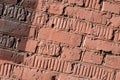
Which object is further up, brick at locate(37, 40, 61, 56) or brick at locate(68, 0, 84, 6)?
brick at locate(68, 0, 84, 6)

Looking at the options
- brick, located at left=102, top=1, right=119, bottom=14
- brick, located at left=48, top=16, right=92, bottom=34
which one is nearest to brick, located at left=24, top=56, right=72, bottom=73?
brick, located at left=48, top=16, right=92, bottom=34

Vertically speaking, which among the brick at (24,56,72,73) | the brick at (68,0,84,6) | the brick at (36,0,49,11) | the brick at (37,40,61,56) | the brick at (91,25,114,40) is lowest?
the brick at (24,56,72,73)

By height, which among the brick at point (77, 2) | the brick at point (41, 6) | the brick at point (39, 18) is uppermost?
the brick at point (77, 2)

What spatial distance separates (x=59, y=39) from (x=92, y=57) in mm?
269

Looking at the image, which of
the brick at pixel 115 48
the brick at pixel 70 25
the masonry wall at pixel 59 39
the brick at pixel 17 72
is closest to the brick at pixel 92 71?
the masonry wall at pixel 59 39

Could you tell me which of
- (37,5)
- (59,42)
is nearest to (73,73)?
(59,42)

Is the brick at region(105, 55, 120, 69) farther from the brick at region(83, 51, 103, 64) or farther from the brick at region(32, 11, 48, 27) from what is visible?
the brick at region(32, 11, 48, 27)

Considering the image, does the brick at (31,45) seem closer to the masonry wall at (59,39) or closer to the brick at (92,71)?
the masonry wall at (59,39)

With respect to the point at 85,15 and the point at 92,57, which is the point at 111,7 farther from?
the point at 92,57

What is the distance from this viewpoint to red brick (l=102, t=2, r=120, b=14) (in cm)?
202

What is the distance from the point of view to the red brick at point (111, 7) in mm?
2023

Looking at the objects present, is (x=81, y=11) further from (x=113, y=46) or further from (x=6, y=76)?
(x=6, y=76)

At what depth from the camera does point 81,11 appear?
6.65 ft

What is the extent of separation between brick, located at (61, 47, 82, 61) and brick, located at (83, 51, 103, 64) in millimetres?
47
